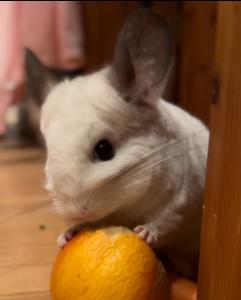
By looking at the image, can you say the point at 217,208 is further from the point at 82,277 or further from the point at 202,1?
the point at 202,1

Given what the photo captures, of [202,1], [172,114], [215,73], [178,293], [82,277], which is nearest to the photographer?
[215,73]

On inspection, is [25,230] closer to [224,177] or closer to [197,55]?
[224,177]

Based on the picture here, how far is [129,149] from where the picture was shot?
0.96 m

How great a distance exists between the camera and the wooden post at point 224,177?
2.27 ft

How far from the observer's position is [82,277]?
2.86 ft

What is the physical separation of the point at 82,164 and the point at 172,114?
0.93ft

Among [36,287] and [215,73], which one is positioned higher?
[215,73]

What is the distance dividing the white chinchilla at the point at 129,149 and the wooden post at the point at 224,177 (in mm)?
179

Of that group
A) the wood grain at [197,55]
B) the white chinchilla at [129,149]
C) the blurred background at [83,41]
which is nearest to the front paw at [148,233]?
the white chinchilla at [129,149]

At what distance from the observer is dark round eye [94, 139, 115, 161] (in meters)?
Answer: 0.92

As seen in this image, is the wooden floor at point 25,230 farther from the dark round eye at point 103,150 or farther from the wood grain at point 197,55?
the wood grain at point 197,55

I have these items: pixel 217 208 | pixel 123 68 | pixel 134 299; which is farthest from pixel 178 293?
pixel 123 68

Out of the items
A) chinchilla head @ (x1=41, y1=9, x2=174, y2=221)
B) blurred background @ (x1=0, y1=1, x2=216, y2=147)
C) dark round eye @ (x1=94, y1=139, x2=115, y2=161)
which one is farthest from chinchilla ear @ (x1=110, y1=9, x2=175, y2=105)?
blurred background @ (x1=0, y1=1, x2=216, y2=147)

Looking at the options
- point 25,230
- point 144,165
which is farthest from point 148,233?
point 25,230
